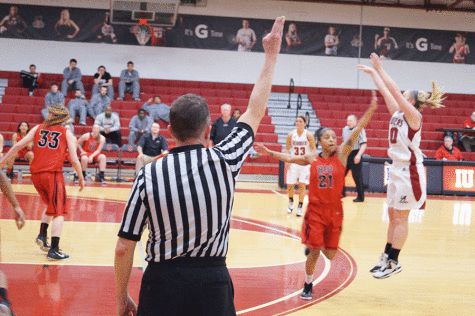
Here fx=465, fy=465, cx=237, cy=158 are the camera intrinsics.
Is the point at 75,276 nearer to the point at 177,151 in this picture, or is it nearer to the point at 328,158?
the point at 328,158

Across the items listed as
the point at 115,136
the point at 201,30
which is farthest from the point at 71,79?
the point at 201,30

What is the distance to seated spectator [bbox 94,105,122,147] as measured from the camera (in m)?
12.7

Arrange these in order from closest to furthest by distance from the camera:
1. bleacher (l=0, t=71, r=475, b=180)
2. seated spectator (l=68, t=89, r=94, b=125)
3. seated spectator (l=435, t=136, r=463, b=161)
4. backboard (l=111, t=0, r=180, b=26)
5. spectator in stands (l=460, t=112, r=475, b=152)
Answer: seated spectator (l=435, t=136, r=463, b=161)
backboard (l=111, t=0, r=180, b=26)
seated spectator (l=68, t=89, r=94, b=125)
bleacher (l=0, t=71, r=475, b=180)
spectator in stands (l=460, t=112, r=475, b=152)

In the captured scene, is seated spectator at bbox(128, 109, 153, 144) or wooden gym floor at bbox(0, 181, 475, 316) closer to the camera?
wooden gym floor at bbox(0, 181, 475, 316)

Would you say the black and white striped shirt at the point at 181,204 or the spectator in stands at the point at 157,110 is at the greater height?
the spectator in stands at the point at 157,110

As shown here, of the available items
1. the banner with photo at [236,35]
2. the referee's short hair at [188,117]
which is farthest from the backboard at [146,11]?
the referee's short hair at [188,117]

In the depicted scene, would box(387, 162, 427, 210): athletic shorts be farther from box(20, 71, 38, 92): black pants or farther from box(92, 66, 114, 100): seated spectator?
box(20, 71, 38, 92): black pants

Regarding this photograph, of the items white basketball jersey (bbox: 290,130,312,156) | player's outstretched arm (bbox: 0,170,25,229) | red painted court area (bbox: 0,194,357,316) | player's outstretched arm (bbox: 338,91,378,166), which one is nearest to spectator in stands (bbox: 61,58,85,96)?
white basketball jersey (bbox: 290,130,312,156)

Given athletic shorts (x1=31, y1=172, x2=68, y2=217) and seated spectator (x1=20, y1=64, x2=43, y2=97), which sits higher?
seated spectator (x1=20, y1=64, x2=43, y2=97)

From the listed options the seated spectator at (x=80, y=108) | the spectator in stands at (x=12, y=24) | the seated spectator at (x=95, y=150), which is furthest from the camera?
the spectator in stands at (x=12, y=24)

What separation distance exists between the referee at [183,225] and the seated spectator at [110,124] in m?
11.4

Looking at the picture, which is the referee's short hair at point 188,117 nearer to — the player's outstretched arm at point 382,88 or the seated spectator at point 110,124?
the player's outstretched arm at point 382,88

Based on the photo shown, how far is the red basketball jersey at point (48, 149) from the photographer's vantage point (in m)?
4.95

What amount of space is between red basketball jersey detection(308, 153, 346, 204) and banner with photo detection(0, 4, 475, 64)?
13.2 meters
